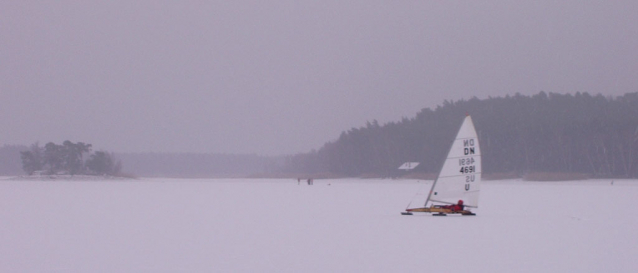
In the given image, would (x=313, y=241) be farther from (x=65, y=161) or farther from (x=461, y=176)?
(x=65, y=161)

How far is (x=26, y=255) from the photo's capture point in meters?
14.0

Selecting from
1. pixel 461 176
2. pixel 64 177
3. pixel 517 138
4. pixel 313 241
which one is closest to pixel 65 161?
pixel 64 177

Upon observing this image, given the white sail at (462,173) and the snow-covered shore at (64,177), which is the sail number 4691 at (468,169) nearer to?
the white sail at (462,173)

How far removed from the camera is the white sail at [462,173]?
2448 cm

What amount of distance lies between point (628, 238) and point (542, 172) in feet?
234

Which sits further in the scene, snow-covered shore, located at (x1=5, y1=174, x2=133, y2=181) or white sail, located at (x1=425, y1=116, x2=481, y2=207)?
snow-covered shore, located at (x1=5, y1=174, x2=133, y2=181)

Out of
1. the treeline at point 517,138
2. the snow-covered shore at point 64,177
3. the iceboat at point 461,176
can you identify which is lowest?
the iceboat at point 461,176

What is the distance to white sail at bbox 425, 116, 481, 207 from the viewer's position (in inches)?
964

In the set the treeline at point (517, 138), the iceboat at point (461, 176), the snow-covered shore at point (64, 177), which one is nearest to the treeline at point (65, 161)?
the snow-covered shore at point (64, 177)

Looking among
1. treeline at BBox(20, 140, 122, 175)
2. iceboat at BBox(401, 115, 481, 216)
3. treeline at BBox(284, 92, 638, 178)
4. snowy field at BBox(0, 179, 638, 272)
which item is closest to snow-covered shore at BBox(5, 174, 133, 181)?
treeline at BBox(20, 140, 122, 175)

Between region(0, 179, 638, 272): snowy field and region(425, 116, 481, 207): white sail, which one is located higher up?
region(425, 116, 481, 207): white sail

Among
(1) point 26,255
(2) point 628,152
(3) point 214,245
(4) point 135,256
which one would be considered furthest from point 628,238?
(2) point 628,152

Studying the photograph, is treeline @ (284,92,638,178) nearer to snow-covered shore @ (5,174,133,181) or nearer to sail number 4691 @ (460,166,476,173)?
snow-covered shore @ (5,174,133,181)

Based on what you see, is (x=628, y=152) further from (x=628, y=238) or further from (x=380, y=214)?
(x=628, y=238)
